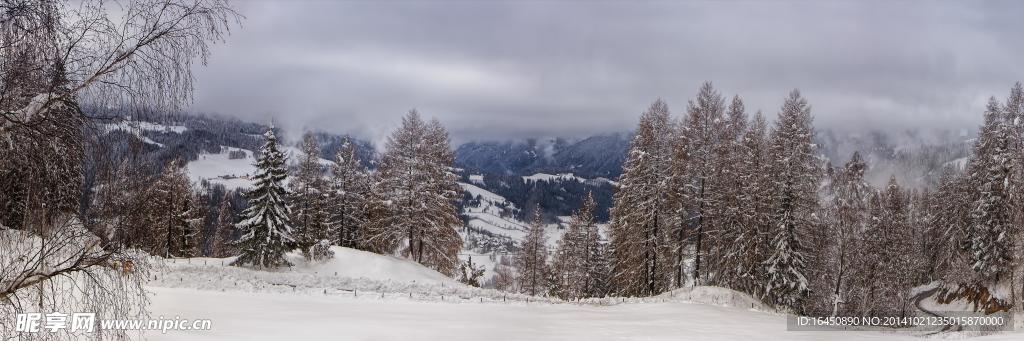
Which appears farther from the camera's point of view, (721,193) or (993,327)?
(721,193)

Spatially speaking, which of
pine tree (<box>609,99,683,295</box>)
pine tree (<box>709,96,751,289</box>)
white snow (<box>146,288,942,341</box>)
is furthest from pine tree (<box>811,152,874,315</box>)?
white snow (<box>146,288,942,341</box>)

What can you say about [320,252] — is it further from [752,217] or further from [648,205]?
[752,217]

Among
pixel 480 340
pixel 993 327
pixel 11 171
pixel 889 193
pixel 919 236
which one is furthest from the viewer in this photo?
pixel 919 236

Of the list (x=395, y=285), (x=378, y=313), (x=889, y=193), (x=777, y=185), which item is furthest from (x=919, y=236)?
(x=378, y=313)

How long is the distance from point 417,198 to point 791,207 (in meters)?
21.2

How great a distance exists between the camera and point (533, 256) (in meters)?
50.1

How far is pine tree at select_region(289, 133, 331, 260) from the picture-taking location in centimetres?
Answer: 4003

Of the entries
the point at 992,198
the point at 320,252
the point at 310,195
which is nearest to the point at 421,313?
the point at 320,252

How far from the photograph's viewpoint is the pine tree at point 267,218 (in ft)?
95.3

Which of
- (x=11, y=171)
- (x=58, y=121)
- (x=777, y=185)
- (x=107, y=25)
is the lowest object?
(x=11, y=171)

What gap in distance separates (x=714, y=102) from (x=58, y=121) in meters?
29.8

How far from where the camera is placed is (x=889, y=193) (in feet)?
174

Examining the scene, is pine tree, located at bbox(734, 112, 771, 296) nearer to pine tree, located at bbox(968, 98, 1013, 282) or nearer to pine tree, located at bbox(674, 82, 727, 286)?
pine tree, located at bbox(674, 82, 727, 286)

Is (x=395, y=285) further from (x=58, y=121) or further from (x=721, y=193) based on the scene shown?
(x=58, y=121)
